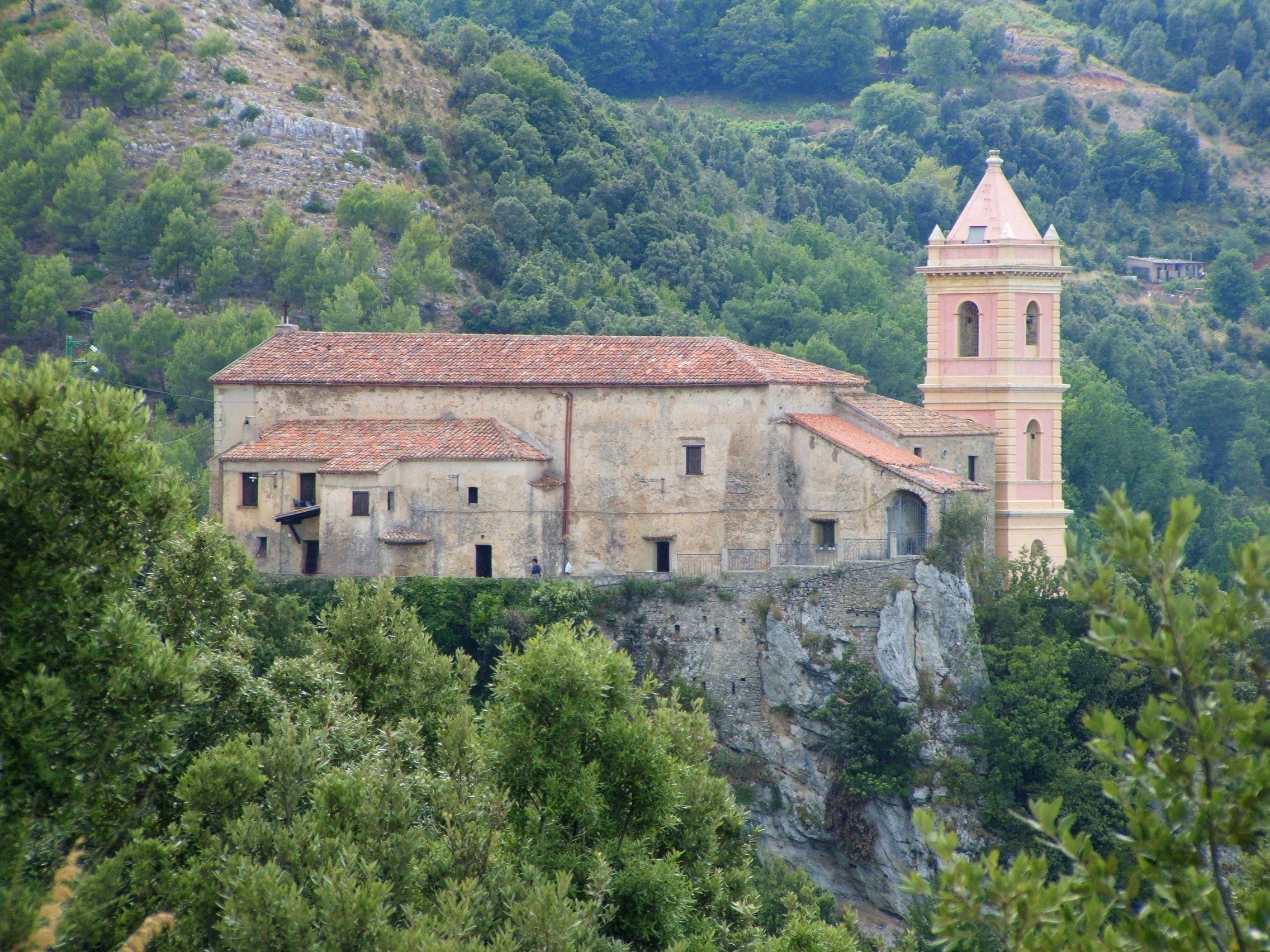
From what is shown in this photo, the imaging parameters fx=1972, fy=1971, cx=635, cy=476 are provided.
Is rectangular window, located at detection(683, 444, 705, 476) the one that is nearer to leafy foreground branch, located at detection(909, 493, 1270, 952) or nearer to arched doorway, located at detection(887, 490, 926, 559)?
arched doorway, located at detection(887, 490, 926, 559)

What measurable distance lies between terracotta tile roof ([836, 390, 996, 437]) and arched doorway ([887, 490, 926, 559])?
1.95m

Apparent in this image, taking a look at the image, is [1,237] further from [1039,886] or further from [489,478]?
[1039,886]

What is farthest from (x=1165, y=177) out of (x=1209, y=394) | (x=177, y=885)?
(x=177, y=885)

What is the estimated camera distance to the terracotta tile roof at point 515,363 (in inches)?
1703

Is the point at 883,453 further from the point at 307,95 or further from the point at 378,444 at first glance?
the point at 307,95

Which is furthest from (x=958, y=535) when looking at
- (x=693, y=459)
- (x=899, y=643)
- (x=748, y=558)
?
(x=693, y=459)

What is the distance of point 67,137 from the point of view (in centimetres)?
6844

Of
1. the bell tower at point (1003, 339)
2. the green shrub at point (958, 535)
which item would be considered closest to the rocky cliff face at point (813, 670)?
the green shrub at point (958, 535)

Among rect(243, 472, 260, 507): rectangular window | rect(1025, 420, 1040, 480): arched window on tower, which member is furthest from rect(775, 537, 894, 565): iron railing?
rect(243, 472, 260, 507): rectangular window

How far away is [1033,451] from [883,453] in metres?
6.63

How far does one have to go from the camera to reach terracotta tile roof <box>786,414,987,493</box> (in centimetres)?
4134

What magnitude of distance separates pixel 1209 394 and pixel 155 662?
73481 millimetres

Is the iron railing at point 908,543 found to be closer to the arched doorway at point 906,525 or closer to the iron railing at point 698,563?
the arched doorway at point 906,525

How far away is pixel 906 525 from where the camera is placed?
42.1 meters
